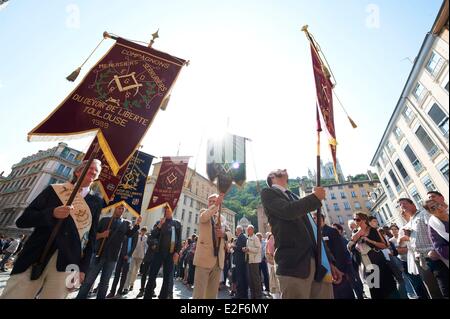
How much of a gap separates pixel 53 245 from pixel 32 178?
187 ft

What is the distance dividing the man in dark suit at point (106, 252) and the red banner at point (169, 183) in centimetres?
197

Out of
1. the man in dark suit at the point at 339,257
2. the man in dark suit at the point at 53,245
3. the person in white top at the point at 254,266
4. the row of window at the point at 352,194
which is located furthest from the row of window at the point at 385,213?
the man in dark suit at the point at 53,245

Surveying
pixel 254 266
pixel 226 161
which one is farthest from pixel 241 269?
pixel 226 161

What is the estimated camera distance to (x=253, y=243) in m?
6.90

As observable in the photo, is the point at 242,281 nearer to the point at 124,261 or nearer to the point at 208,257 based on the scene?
the point at 208,257

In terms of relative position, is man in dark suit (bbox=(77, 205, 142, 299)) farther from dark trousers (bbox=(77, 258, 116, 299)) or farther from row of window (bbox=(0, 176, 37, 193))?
row of window (bbox=(0, 176, 37, 193))

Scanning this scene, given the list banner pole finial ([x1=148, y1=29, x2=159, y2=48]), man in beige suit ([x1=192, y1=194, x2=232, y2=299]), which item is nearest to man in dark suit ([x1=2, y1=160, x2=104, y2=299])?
man in beige suit ([x1=192, y1=194, x2=232, y2=299])

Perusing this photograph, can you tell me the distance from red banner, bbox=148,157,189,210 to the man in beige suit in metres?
4.00

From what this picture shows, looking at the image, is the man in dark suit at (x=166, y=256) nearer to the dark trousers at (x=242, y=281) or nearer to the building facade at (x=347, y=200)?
the dark trousers at (x=242, y=281)

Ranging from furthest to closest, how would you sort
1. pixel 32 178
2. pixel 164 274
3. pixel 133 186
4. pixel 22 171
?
pixel 22 171 → pixel 32 178 → pixel 133 186 → pixel 164 274

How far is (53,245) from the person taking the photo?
7.52 feet
